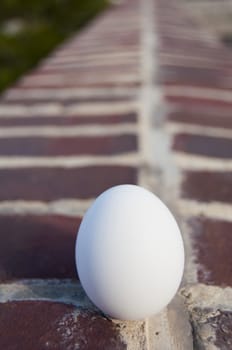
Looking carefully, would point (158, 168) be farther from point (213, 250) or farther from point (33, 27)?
point (33, 27)

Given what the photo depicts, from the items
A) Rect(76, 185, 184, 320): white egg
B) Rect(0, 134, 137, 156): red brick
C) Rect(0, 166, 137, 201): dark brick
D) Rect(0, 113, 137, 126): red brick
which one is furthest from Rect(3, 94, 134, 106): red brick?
Rect(76, 185, 184, 320): white egg

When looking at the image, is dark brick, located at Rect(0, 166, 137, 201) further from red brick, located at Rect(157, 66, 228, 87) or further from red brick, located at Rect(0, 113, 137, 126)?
red brick, located at Rect(157, 66, 228, 87)

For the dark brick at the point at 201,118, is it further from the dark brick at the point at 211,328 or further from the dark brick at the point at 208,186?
Result: the dark brick at the point at 211,328

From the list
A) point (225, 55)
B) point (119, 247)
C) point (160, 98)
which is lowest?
point (225, 55)

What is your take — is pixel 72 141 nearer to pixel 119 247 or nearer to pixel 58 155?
pixel 58 155

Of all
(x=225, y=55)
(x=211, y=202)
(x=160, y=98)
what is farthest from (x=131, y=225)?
(x=225, y=55)

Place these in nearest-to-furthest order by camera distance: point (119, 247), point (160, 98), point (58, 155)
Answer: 1. point (119, 247)
2. point (58, 155)
3. point (160, 98)

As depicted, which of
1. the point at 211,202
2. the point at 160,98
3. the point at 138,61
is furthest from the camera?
the point at 138,61
